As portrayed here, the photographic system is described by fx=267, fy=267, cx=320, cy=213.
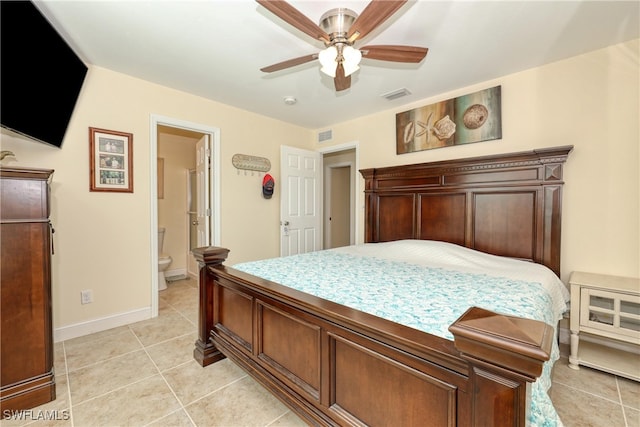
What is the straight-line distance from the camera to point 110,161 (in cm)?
261

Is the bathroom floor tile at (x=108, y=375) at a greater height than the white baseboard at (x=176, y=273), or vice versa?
the white baseboard at (x=176, y=273)

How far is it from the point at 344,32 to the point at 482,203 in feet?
6.74

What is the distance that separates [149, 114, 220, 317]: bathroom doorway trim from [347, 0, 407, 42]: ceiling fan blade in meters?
2.29

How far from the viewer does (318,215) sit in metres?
4.44

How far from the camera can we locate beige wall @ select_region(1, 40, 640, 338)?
210 centimetres

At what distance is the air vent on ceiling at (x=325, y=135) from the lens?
4270 millimetres

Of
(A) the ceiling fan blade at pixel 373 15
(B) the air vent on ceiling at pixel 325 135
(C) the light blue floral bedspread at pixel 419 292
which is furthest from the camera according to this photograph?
(B) the air vent on ceiling at pixel 325 135

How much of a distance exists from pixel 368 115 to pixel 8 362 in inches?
157

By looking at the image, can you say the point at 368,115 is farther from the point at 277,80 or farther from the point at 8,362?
the point at 8,362

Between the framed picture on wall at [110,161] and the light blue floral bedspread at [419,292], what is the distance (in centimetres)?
165

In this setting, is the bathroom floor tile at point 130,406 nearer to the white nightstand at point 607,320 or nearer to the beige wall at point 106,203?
Answer: the beige wall at point 106,203

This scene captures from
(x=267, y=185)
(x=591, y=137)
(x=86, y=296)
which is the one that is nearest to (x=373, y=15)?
(x=591, y=137)

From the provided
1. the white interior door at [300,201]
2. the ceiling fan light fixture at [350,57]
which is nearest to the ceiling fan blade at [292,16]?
the ceiling fan light fixture at [350,57]

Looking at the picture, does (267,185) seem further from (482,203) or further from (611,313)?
(611,313)
